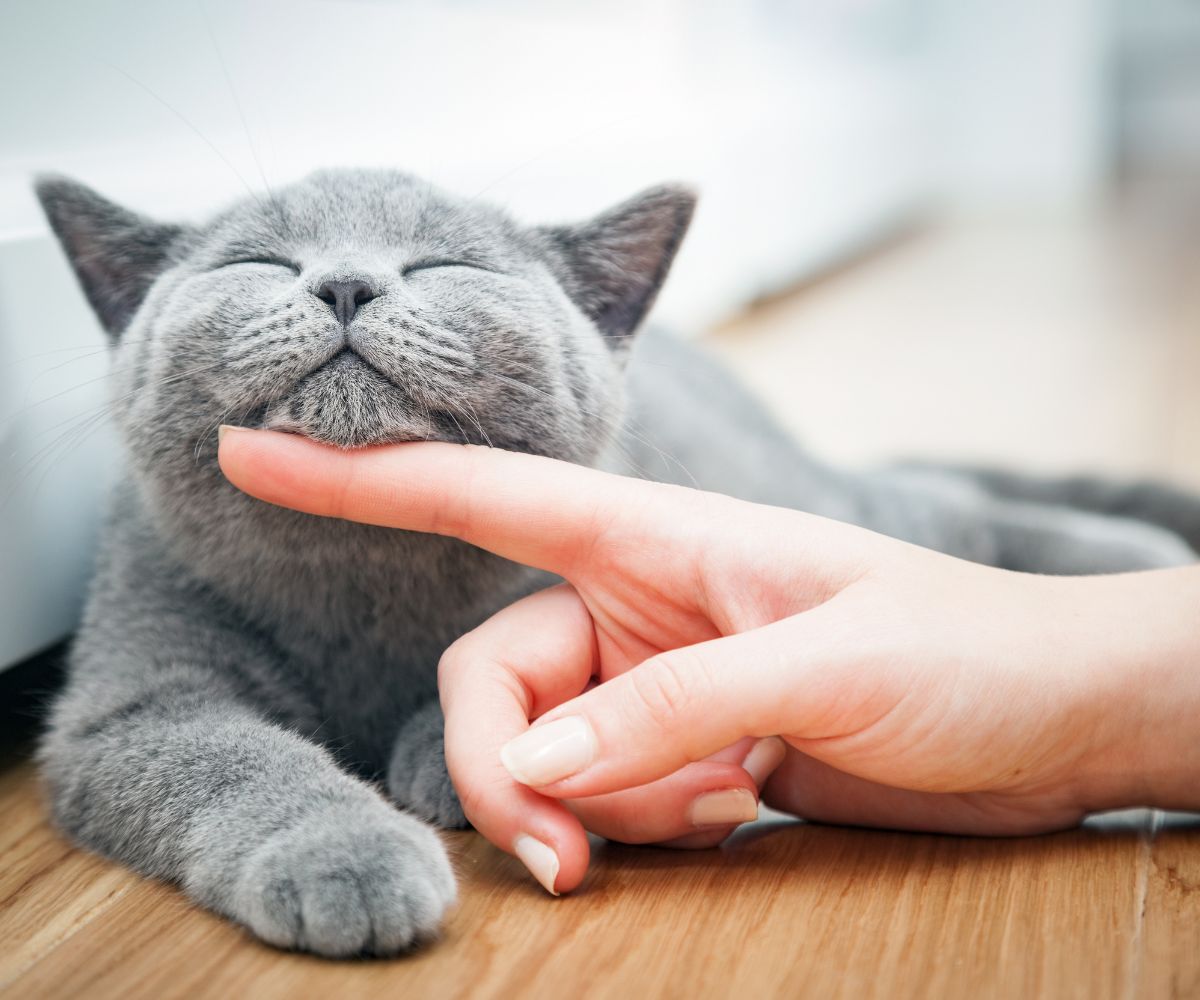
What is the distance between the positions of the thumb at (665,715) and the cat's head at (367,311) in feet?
0.73

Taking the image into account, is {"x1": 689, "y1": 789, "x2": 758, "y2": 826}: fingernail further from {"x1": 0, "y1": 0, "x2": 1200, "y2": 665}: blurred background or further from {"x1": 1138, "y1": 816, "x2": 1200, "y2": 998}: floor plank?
{"x1": 0, "y1": 0, "x2": 1200, "y2": 665}: blurred background

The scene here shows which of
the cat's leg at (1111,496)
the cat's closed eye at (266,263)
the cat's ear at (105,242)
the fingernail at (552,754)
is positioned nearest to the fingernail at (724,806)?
the fingernail at (552,754)

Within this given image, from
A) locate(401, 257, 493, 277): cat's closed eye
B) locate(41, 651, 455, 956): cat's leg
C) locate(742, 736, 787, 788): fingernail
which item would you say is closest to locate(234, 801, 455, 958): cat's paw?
locate(41, 651, 455, 956): cat's leg

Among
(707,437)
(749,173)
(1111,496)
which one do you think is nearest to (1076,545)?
(1111,496)

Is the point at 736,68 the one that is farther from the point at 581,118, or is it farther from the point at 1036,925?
the point at 1036,925

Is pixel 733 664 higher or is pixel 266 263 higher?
pixel 266 263

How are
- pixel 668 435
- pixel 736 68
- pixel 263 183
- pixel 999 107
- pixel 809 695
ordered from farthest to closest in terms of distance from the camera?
pixel 999 107
pixel 736 68
pixel 668 435
pixel 263 183
pixel 809 695

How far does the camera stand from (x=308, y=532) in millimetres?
839

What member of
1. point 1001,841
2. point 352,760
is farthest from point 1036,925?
point 352,760

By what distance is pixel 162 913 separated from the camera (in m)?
0.73

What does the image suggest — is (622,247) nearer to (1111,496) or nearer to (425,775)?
(425,775)

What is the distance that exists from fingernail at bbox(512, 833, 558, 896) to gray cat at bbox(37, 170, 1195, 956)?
50 millimetres

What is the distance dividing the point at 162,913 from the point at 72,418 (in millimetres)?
480

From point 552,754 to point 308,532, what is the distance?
0.27 metres
